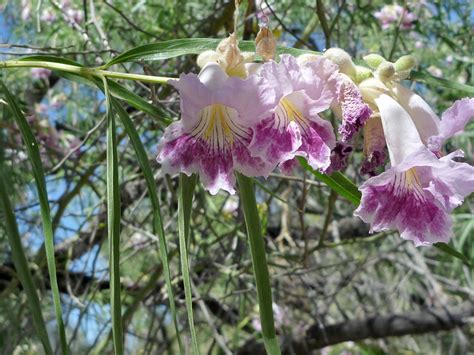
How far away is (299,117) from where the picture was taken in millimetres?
631

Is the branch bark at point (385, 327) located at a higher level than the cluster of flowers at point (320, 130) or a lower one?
higher

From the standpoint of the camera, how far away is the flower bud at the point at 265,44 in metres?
0.64

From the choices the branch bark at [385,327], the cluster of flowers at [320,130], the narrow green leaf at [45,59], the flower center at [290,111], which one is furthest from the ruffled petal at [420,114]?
A: the branch bark at [385,327]

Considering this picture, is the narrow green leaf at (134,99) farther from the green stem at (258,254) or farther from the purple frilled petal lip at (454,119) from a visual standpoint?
the purple frilled petal lip at (454,119)

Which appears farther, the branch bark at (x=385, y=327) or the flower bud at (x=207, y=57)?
the branch bark at (x=385, y=327)

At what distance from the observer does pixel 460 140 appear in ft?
7.79

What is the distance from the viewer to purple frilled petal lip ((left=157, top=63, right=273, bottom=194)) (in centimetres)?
61

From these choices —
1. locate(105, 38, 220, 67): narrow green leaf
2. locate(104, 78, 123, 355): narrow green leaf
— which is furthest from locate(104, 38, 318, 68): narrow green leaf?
locate(104, 78, 123, 355): narrow green leaf

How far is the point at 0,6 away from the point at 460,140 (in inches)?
63.5

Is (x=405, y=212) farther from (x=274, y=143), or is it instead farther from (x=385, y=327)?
(x=385, y=327)

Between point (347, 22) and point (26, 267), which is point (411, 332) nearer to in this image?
point (347, 22)

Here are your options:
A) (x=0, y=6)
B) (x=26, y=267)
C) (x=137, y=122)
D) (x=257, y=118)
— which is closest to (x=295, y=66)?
(x=257, y=118)

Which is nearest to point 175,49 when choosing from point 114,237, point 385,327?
point 114,237

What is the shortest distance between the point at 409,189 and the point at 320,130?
10 cm
